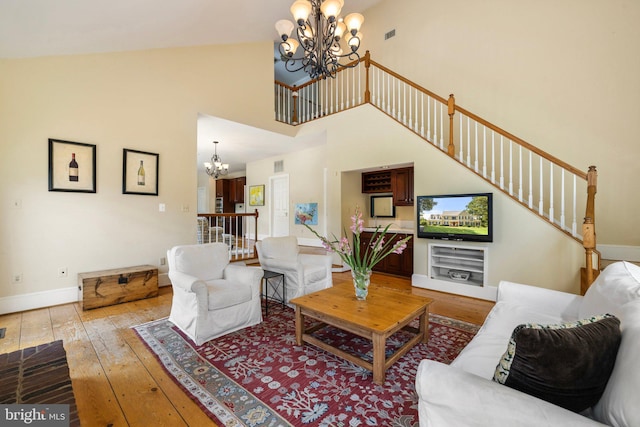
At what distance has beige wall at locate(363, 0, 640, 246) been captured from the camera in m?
3.49

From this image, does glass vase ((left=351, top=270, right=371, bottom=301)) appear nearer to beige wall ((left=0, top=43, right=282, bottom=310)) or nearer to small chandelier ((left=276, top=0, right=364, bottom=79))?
small chandelier ((left=276, top=0, right=364, bottom=79))

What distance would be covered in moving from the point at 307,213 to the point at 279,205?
50.9 inches

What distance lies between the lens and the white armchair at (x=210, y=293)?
241cm

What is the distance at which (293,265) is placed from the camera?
3217mm

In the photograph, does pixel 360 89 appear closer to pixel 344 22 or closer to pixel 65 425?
pixel 344 22

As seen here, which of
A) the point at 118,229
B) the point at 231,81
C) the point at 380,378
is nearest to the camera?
the point at 380,378

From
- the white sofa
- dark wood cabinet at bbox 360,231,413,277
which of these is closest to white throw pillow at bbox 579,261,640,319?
Answer: the white sofa

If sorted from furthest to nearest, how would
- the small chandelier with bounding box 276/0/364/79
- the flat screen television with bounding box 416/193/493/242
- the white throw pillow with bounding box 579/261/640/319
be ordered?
the flat screen television with bounding box 416/193/493/242, the small chandelier with bounding box 276/0/364/79, the white throw pillow with bounding box 579/261/640/319

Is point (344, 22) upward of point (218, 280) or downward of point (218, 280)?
upward

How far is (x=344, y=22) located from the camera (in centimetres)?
320

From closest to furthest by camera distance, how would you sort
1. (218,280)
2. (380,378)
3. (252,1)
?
1. (380,378)
2. (218,280)
3. (252,1)

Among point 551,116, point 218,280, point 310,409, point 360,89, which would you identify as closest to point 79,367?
point 218,280

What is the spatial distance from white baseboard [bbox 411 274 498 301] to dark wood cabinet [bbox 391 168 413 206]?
1535mm

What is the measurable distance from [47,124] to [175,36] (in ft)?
6.72
